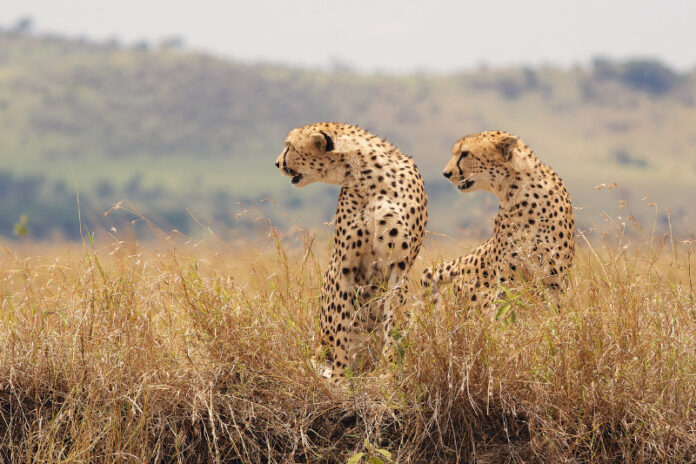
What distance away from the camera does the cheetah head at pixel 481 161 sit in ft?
12.2

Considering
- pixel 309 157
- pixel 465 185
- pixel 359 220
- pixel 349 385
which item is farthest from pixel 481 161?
pixel 349 385

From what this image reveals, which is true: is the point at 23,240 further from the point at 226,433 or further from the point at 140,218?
the point at 226,433

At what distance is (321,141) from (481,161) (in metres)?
→ 0.74

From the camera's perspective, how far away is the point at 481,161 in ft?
12.3

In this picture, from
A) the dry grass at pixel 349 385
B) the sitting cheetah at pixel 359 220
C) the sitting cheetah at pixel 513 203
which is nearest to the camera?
the dry grass at pixel 349 385

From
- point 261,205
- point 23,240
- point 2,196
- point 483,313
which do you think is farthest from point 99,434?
point 2,196

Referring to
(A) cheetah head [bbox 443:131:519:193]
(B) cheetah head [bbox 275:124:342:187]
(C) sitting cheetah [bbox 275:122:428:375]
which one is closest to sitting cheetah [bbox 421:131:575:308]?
(A) cheetah head [bbox 443:131:519:193]

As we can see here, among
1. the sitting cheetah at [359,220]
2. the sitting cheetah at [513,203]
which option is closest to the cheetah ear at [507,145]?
the sitting cheetah at [513,203]

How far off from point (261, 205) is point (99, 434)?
1.26 m

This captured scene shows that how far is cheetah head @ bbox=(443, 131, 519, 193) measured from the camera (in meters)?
3.73

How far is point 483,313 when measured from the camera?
337 cm

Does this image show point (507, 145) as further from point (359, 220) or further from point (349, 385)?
point (349, 385)

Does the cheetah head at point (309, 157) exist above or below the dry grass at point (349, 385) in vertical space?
above

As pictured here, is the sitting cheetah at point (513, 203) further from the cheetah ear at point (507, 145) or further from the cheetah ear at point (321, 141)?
the cheetah ear at point (321, 141)
